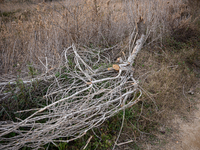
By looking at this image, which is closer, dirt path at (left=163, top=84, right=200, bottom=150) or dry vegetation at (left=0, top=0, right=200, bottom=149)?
dirt path at (left=163, top=84, right=200, bottom=150)

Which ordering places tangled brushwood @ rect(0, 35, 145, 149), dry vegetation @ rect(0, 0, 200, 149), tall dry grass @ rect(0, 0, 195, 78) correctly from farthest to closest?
tall dry grass @ rect(0, 0, 195, 78)
dry vegetation @ rect(0, 0, 200, 149)
tangled brushwood @ rect(0, 35, 145, 149)

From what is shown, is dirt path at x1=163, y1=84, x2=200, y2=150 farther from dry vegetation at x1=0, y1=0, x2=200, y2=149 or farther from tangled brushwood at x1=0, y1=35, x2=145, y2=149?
tangled brushwood at x1=0, y1=35, x2=145, y2=149

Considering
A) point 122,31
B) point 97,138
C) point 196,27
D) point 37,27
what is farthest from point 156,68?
point 37,27

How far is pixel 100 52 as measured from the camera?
3834 millimetres

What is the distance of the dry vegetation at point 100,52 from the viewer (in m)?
2.34

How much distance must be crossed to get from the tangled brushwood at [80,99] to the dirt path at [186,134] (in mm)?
769

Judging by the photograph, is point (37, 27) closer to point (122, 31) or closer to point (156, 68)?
point (122, 31)

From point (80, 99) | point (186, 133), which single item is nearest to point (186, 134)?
point (186, 133)

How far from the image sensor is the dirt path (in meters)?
1.99

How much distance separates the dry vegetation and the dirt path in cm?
17

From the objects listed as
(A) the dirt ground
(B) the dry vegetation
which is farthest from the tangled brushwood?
(A) the dirt ground

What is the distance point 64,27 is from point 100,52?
3.73 feet

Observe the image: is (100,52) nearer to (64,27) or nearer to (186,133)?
(64,27)

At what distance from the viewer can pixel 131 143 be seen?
2.00 m
